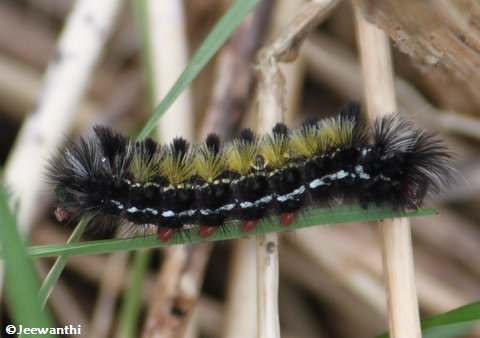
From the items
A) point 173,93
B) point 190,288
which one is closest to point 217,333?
point 190,288

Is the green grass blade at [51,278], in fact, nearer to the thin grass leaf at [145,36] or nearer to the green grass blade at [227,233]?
the green grass blade at [227,233]

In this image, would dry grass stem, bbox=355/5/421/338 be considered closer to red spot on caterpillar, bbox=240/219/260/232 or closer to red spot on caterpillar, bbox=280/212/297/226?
red spot on caterpillar, bbox=280/212/297/226

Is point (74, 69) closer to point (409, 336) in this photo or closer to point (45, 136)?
point (45, 136)

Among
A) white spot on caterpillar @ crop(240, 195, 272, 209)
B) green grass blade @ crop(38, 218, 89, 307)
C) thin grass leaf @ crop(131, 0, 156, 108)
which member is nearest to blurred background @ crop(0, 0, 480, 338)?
thin grass leaf @ crop(131, 0, 156, 108)

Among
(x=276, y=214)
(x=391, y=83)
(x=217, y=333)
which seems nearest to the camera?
(x=276, y=214)

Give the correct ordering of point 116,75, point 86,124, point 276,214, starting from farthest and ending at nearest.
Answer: point 116,75, point 86,124, point 276,214

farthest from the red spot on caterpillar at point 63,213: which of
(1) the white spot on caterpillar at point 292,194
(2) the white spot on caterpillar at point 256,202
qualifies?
(1) the white spot on caterpillar at point 292,194

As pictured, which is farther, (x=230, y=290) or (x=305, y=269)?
(x=305, y=269)
